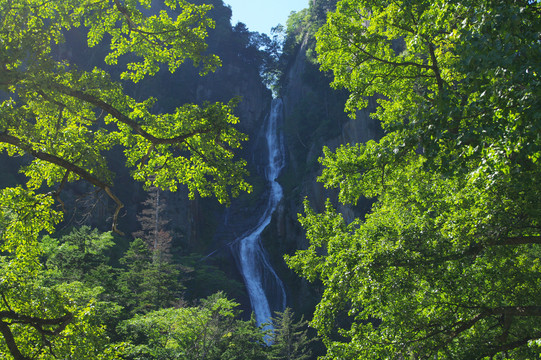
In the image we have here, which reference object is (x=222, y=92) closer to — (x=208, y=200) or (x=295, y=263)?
(x=208, y=200)

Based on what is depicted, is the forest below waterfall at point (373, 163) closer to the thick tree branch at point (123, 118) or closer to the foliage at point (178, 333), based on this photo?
the thick tree branch at point (123, 118)

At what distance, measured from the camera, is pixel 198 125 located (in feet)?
23.5

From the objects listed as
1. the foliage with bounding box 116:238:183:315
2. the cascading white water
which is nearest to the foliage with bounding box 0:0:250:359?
the foliage with bounding box 116:238:183:315

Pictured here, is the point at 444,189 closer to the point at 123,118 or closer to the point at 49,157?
the point at 123,118

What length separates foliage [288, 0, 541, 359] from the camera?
3951 millimetres

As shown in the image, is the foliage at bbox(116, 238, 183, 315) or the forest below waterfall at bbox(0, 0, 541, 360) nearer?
the forest below waterfall at bbox(0, 0, 541, 360)

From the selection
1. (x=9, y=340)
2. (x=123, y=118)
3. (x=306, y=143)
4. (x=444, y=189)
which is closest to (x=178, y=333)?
(x=9, y=340)

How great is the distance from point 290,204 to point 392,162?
29176mm

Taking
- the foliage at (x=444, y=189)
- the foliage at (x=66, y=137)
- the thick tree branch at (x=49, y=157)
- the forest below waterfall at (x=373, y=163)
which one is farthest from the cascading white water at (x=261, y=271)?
the thick tree branch at (x=49, y=157)

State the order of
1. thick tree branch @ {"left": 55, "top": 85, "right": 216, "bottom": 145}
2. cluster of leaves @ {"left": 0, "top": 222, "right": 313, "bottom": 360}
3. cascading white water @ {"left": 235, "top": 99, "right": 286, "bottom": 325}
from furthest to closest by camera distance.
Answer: cascading white water @ {"left": 235, "top": 99, "right": 286, "bottom": 325}
thick tree branch @ {"left": 55, "top": 85, "right": 216, "bottom": 145}
cluster of leaves @ {"left": 0, "top": 222, "right": 313, "bottom": 360}

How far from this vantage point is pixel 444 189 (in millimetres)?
7574

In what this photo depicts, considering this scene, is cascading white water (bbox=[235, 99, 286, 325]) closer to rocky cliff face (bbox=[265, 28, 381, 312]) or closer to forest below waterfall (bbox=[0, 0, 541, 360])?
rocky cliff face (bbox=[265, 28, 381, 312])

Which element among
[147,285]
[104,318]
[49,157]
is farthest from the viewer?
[147,285]

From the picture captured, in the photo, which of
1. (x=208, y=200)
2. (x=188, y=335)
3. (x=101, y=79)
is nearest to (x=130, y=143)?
(x=101, y=79)
